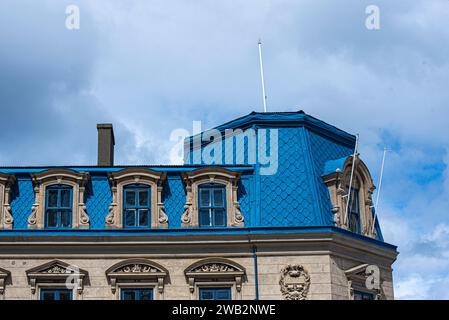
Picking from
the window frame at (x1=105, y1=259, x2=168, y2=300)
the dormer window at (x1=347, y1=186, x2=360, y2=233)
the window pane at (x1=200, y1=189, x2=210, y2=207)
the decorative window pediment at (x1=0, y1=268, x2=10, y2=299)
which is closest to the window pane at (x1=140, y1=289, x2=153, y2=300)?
the window frame at (x1=105, y1=259, x2=168, y2=300)

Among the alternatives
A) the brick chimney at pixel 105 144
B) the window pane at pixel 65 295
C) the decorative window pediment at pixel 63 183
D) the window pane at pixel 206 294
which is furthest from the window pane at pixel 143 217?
the window pane at pixel 65 295

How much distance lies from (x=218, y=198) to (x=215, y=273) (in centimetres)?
328

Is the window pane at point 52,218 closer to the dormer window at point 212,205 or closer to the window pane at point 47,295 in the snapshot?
the window pane at point 47,295

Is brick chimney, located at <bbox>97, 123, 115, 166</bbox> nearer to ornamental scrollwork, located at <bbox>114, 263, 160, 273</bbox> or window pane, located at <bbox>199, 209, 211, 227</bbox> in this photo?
window pane, located at <bbox>199, 209, 211, 227</bbox>

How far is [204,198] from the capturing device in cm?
3688

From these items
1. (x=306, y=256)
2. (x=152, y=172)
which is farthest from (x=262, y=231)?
(x=152, y=172)

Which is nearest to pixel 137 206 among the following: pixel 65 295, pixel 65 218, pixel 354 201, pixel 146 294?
pixel 65 218

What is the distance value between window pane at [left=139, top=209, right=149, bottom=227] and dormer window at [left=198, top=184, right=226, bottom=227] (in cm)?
212

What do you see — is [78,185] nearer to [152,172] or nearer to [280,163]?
[152,172]

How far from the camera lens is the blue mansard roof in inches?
1421

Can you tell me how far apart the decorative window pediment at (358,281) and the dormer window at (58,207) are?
1103 cm

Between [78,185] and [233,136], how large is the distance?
23.0ft

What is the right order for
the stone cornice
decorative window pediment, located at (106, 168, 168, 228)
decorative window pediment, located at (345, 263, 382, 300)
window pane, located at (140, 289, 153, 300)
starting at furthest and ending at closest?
decorative window pediment, located at (106, 168, 168, 228), decorative window pediment, located at (345, 263, 382, 300), the stone cornice, window pane, located at (140, 289, 153, 300)
